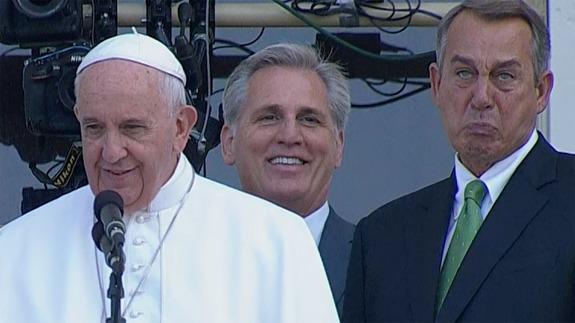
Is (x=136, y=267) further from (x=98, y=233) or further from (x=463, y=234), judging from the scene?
(x=463, y=234)

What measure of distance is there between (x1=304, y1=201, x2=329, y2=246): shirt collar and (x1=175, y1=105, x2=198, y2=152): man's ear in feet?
2.46

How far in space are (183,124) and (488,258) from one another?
83 cm

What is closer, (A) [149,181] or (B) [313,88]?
(A) [149,181]

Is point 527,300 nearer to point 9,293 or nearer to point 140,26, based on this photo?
point 9,293

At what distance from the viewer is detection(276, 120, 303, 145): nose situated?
15.6 feet

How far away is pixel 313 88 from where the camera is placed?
488 centimetres

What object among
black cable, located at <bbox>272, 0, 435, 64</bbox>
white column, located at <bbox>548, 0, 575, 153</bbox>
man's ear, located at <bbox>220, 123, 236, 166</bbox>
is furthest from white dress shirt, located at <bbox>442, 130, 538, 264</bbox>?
black cable, located at <bbox>272, 0, 435, 64</bbox>

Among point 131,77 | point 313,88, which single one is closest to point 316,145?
point 313,88

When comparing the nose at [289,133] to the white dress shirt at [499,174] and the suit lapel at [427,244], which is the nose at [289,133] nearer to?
the suit lapel at [427,244]

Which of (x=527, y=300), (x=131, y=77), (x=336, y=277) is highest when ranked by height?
(x=131, y=77)

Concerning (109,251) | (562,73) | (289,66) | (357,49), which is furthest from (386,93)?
(109,251)

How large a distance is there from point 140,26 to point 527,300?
2.70 m

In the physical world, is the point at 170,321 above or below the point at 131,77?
below

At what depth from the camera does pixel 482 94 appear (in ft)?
13.1
